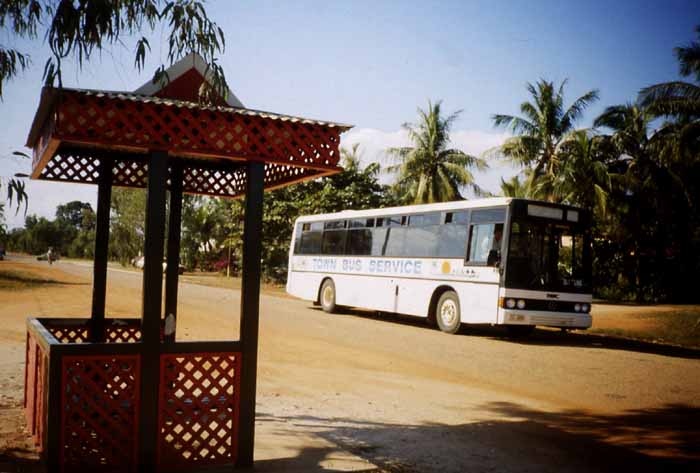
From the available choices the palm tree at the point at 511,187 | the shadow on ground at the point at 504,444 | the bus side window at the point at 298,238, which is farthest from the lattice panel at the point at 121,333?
the palm tree at the point at 511,187

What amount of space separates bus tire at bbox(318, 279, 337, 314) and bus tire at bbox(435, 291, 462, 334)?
5458mm

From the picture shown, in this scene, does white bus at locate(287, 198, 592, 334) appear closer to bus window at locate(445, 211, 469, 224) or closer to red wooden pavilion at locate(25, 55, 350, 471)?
bus window at locate(445, 211, 469, 224)

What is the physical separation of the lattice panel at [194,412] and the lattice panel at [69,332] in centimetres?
228

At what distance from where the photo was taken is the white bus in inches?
570

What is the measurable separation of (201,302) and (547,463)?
18.1 metres

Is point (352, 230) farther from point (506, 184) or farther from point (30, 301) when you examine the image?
point (506, 184)

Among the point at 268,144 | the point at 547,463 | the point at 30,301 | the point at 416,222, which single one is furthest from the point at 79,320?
the point at 30,301

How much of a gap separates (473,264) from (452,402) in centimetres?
747

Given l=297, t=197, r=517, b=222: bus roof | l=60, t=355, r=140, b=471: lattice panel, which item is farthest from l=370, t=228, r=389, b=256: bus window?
l=60, t=355, r=140, b=471: lattice panel

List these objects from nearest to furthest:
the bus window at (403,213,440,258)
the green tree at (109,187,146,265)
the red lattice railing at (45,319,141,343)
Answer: the red lattice railing at (45,319,141,343) < the bus window at (403,213,440,258) < the green tree at (109,187,146,265)

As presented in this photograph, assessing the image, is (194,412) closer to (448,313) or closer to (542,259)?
(542,259)

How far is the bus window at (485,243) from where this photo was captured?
1461 centimetres

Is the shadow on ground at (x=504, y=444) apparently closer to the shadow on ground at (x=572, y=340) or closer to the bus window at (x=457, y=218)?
the shadow on ground at (x=572, y=340)

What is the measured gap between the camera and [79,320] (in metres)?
6.93
